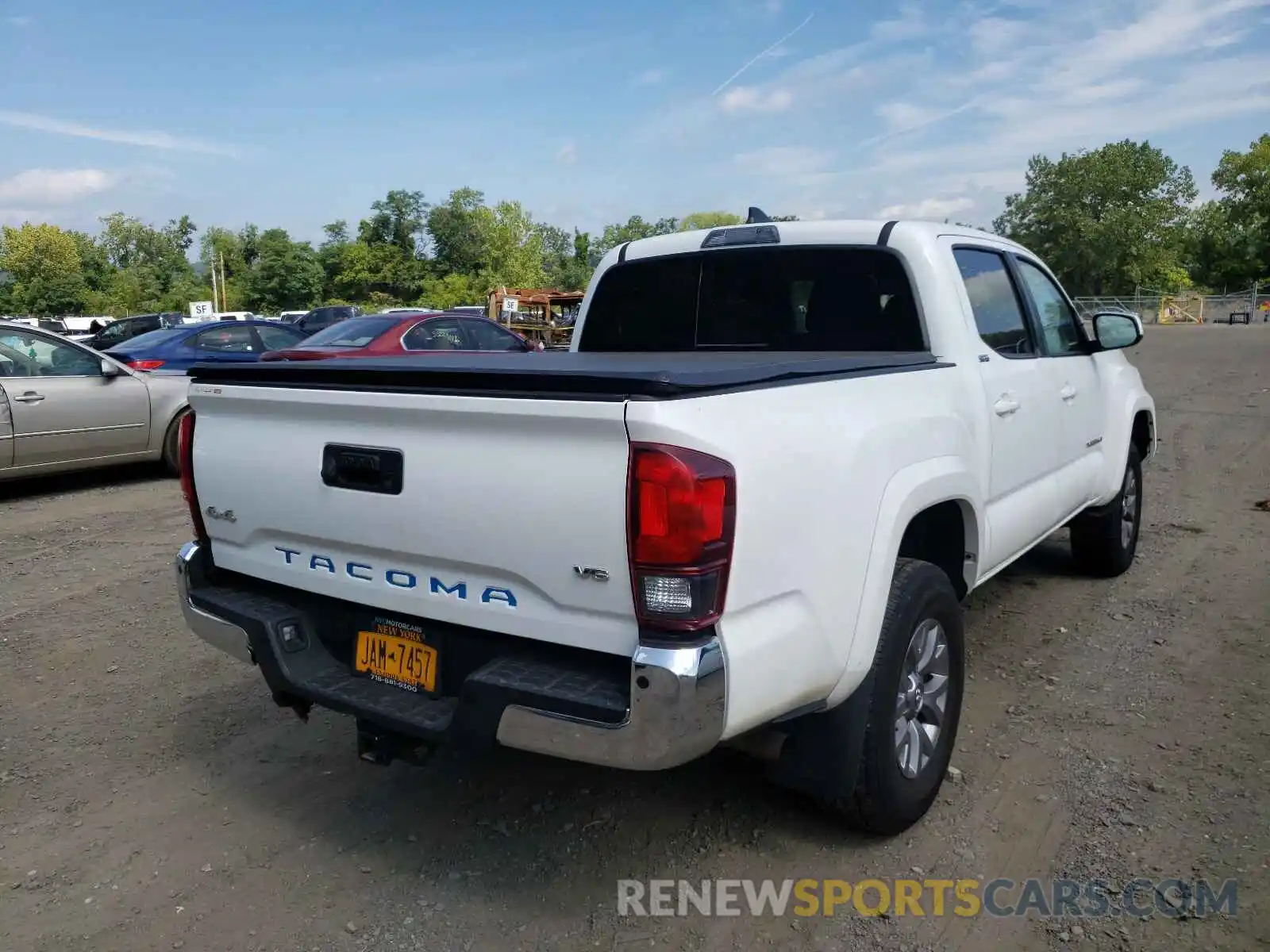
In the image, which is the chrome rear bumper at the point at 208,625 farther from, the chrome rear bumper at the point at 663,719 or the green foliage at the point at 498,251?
the green foliage at the point at 498,251

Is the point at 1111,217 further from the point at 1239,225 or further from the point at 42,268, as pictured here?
the point at 42,268

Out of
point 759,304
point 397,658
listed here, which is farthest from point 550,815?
point 759,304

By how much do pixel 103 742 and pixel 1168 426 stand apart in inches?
498

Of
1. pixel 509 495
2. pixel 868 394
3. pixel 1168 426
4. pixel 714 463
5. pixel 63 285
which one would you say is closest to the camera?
pixel 714 463

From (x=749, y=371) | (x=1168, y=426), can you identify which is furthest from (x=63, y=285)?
(x=749, y=371)

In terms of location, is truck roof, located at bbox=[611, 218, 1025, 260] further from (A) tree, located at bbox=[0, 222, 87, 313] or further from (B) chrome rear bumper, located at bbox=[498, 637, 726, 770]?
(A) tree, located at bbox=[0, 222, 87, 313]

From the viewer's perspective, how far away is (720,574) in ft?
7.60

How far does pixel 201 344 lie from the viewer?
40.7ft

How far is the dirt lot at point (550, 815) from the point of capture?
9.10 ft

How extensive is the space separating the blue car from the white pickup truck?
956 cm

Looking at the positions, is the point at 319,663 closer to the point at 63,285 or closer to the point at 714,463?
the point at 714,463

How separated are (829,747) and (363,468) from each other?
A: 1.54m

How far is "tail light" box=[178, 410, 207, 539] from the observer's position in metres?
3.36

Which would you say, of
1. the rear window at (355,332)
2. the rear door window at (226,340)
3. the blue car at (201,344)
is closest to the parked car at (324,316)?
the blue car at (201,344)
